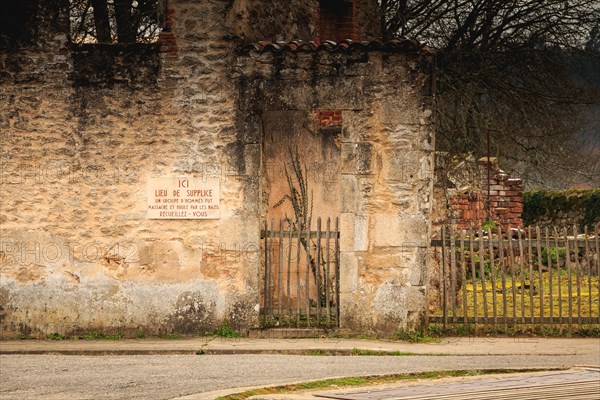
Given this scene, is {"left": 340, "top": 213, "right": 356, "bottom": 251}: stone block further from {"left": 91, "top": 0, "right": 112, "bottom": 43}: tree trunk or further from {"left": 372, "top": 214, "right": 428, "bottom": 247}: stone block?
{"left": 91, "top": 0, "right": 112, "bottom": 43}: tree trunk

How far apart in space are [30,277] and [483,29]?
38.1ft

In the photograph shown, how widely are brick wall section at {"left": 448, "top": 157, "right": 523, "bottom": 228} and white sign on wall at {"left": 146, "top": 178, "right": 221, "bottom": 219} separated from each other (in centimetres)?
1062

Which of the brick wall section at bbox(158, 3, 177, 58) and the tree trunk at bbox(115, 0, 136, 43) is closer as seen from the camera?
the brick wall section at bbox(158, 3, 177, 58)

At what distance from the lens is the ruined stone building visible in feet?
47.4

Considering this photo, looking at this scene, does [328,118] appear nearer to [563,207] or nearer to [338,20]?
[338,20]

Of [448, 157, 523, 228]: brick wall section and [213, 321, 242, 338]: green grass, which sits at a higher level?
[448, 157, 523, 228]: brick wall section

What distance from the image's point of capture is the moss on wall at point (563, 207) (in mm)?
30406

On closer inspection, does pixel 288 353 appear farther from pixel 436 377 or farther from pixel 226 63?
pixel 226 63

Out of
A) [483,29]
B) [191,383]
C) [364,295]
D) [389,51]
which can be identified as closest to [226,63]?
[389,51]

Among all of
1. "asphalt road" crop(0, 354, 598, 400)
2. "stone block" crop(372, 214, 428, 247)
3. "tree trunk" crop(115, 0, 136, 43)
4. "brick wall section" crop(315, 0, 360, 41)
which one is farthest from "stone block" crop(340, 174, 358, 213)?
"tree trunk" crop(115, 0, 136, 43)

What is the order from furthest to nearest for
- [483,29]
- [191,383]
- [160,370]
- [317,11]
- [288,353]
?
[483,29] → [317,11] → [288,353] → [160,370] → [191,383]

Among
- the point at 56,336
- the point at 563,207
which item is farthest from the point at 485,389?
the point at 563,207

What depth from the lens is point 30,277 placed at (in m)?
14.7

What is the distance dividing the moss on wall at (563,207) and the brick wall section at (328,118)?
41.5ft
